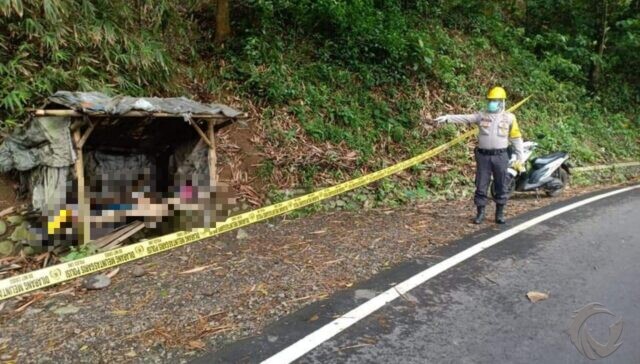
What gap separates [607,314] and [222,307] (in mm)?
3247

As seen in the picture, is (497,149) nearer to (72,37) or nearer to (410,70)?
(410,70)

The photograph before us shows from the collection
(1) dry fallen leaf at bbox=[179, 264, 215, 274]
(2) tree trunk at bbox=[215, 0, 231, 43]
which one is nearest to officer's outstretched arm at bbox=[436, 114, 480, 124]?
(1) dry fallen leaf at bbox=[179, 264, 215, 274]

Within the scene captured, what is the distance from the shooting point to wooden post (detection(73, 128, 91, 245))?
16.0 feet

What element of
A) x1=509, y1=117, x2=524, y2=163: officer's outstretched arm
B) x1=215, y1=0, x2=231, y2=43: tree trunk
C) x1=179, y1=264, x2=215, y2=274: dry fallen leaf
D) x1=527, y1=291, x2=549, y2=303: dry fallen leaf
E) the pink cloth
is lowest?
x1=179, y1=264, x2=215, y2=274: dry fallen leaf

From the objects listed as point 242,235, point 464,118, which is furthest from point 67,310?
point 464,118

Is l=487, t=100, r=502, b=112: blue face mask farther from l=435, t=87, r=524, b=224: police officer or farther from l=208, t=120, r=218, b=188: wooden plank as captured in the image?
l=208, t=120, r=218, b=188: wooden plank

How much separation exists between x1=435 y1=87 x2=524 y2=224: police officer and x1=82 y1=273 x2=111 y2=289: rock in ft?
15.4

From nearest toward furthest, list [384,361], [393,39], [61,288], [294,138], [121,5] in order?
[384,361] → [61,288] → [121,5] → [294,138] → [393,39]

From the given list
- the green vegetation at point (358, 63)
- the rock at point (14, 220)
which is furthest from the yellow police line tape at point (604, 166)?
the rock at point (14, 220)

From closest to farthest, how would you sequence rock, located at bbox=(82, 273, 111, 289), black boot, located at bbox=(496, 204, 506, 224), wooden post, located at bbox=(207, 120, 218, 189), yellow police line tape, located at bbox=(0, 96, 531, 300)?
yellow police line tape, located at bbox=(0, 96, 531, 300) < rock, located at bbox=(82, 273, 111, 289) < wooden post, located at bbox=(207, 120, 218, 189) < black boot, located at bbox=(496, 204, 506, 224)

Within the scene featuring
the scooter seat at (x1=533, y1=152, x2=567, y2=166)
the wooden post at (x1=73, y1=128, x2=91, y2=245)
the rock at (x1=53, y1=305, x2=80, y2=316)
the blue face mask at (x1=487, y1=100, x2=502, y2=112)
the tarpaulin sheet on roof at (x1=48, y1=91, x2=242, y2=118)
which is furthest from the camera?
the scooter seat at (x1=533, y1=152, x2=567, y2=166)

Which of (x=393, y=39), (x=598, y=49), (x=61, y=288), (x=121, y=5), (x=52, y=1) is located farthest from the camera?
(x=598, y=49)

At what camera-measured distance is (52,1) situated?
6176 millimetres

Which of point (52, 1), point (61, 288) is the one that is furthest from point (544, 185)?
point (52, 1)
